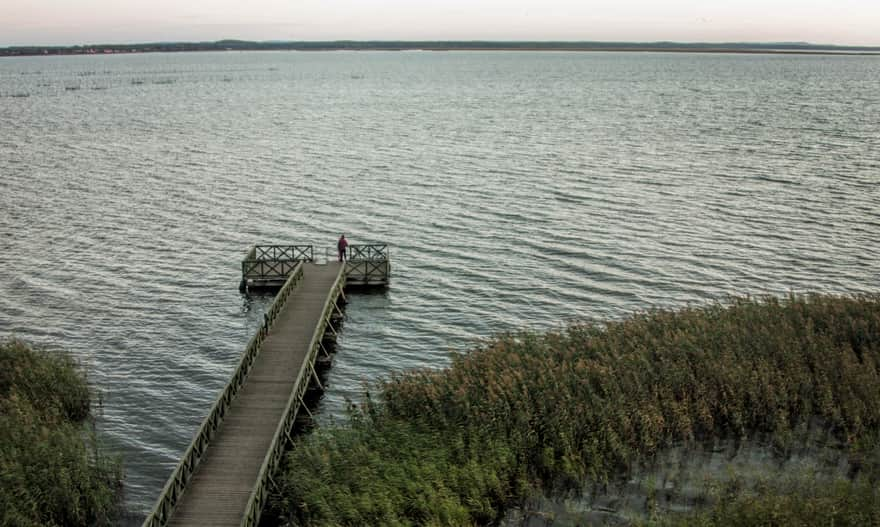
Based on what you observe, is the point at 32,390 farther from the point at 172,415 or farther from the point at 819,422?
the point at 819,422

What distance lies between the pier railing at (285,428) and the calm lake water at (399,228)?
69.8 inches

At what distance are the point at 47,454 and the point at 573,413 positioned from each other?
15698 millimetres

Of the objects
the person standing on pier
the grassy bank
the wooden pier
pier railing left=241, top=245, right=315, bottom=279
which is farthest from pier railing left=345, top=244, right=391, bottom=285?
the grassy bank

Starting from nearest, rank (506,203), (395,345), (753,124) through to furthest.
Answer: (395,345) → (506,203) → (753,124)

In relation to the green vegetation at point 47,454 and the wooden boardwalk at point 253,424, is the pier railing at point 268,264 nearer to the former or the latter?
the wooden boardwalk at point 253,424

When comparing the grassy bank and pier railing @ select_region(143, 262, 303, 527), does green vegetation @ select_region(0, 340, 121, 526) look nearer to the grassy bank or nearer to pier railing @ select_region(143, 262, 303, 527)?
pier railing @ select_region(143, 262, 303, 527)

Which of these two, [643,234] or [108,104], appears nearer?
[643,234]

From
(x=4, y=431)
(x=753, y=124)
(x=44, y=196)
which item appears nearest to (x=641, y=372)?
(x=4, y=431)

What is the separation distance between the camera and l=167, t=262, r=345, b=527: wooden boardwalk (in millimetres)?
22172

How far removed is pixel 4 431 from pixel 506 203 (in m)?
45.4

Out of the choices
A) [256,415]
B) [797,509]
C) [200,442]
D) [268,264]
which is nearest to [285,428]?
[256,415]

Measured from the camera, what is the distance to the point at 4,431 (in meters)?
24.7

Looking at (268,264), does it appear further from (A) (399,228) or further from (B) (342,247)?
(A) (399,228)

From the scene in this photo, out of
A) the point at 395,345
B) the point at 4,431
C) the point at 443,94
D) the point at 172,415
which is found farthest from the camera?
the point at 443,94
